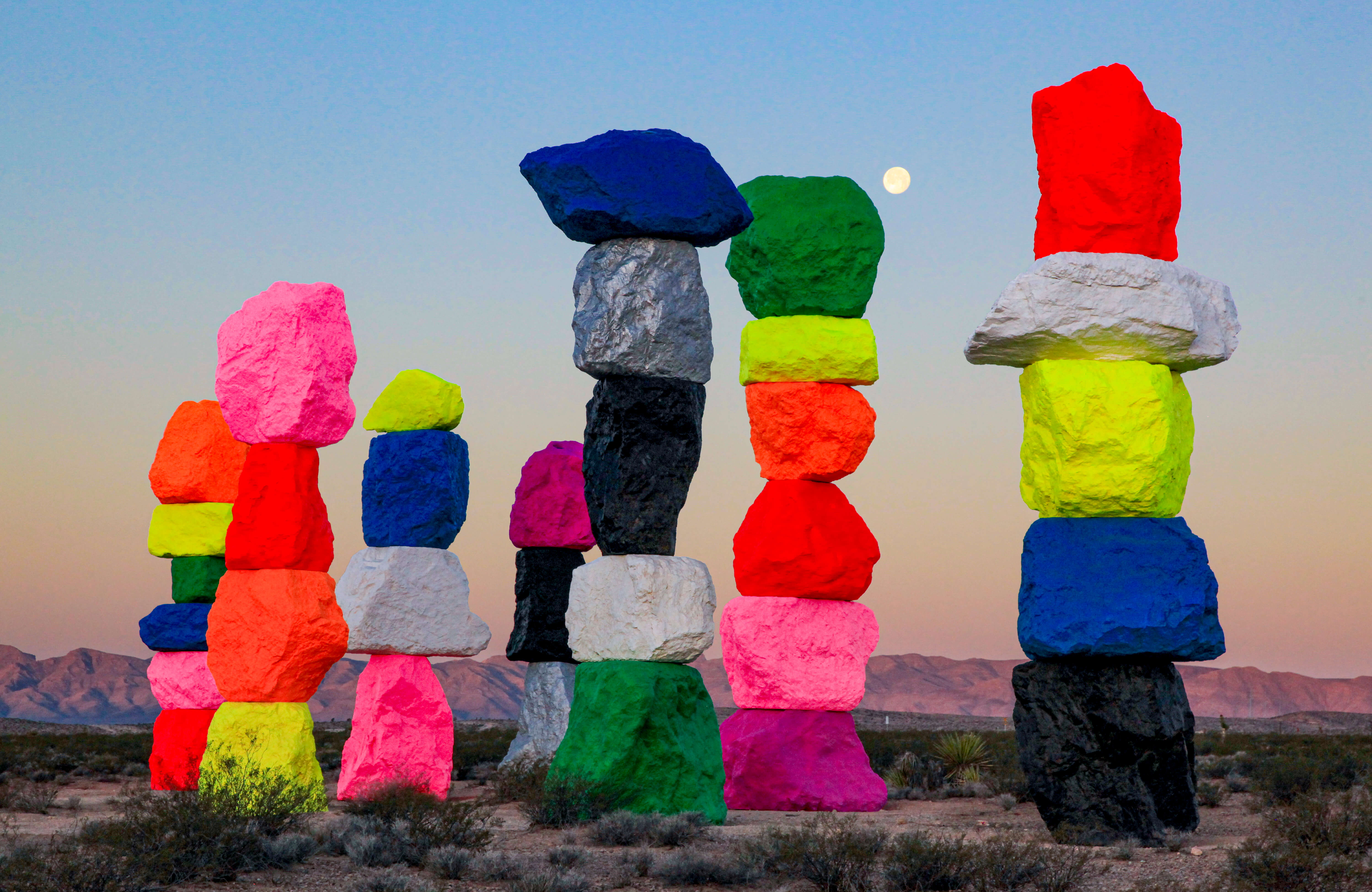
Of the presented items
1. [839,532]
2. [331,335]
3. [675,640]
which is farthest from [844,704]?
[331,335]

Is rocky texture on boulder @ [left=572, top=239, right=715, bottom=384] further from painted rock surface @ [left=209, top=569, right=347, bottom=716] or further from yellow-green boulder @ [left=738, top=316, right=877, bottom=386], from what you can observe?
painted rock surface @ [left=209, top=569, right=347, bottom=716]

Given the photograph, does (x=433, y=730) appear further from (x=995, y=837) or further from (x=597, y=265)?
(x=995, y=837)

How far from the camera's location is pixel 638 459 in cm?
1074

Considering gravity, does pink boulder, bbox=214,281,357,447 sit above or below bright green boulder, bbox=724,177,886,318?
below

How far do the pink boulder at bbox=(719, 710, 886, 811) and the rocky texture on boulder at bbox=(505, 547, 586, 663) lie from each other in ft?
13.7

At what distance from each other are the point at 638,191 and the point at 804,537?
4009 mm

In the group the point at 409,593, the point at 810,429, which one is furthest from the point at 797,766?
the point at 409,593

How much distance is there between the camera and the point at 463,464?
14570 mm

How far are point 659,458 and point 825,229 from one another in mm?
3818

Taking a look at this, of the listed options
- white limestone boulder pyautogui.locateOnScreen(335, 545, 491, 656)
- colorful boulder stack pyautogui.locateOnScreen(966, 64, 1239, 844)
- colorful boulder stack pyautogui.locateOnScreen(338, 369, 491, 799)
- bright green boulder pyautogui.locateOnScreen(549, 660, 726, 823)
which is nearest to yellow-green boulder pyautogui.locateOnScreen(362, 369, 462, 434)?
colorful boulder stack pyautogui.locateOnScreen(338, 369, 491, 799)

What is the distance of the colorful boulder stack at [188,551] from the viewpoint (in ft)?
50.0

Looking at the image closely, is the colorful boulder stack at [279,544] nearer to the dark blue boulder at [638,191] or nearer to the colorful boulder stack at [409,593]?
the colorful boulder stack at [409,593]

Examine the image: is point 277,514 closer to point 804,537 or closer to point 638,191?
point 638,191

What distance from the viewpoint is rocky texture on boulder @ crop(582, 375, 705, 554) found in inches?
423
